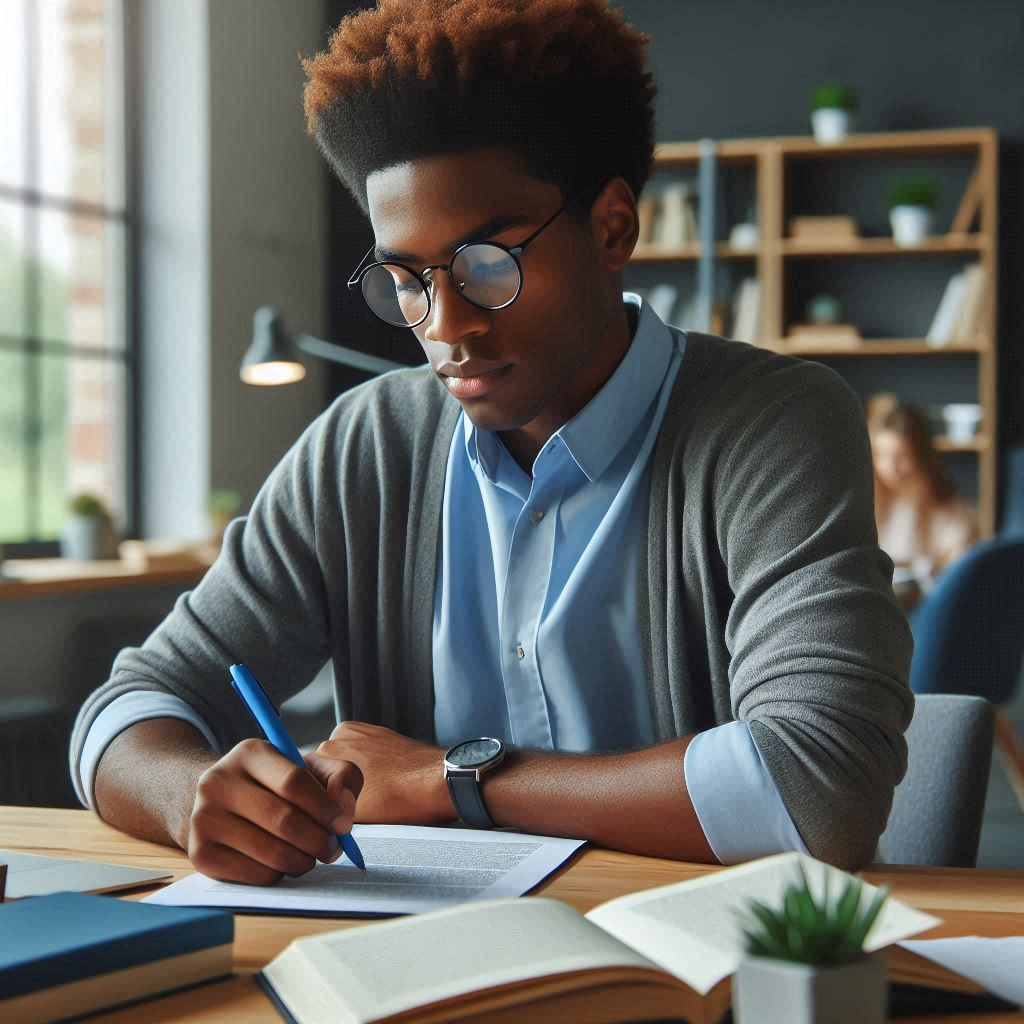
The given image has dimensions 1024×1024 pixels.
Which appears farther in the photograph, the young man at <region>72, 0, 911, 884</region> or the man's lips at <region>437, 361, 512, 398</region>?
the man's lips at <region>437, 361, 512, 398</region>

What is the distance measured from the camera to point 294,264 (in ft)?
17.2

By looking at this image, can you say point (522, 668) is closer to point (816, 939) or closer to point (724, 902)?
point (724, 902)

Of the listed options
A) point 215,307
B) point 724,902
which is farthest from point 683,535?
point 215,307

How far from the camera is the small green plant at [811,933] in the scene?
0.50 meters

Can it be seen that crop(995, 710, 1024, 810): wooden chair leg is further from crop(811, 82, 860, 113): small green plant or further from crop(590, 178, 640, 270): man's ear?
crop(811, 82, 860, 113): small green plant

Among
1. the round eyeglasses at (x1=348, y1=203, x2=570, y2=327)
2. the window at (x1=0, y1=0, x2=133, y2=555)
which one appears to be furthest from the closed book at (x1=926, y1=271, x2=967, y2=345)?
the round eyeglasses at (x1=348, y1=203, x2=570, y2=327)

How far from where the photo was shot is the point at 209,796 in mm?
978

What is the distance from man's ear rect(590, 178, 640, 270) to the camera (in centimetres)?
140

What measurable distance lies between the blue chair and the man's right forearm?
2423mm

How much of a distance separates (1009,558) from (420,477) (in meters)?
2.26

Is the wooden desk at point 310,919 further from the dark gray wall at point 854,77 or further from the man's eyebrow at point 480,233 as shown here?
the dark gray wall at point 854,77

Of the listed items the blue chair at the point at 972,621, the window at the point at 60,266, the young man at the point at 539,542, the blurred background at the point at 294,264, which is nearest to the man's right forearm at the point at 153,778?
the young man at the point at 539,542

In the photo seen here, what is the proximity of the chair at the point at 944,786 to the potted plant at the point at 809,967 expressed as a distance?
840 millimetres

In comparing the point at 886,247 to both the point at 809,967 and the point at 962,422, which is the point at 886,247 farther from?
the point at 809,967
